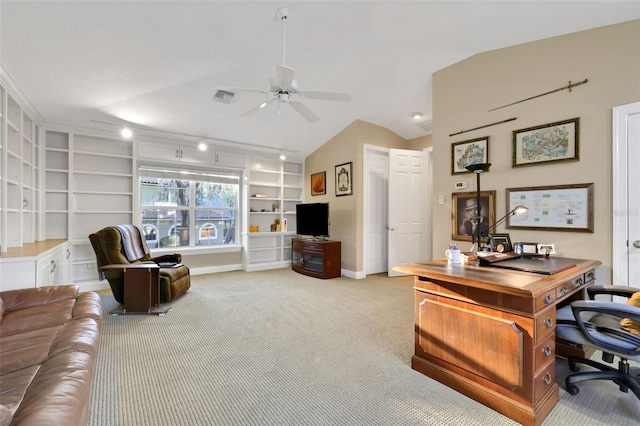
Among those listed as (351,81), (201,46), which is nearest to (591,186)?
(351,81)

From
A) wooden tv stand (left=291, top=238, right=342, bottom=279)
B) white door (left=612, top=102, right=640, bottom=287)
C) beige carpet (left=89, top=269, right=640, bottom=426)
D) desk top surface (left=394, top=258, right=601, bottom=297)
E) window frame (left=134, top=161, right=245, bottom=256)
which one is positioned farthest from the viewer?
wooden tv stand (left=291, top=238, right=342, bottom=279)

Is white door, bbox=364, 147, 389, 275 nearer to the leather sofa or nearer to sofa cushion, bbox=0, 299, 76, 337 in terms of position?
the leather sofa

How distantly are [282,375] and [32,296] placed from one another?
7.01ft

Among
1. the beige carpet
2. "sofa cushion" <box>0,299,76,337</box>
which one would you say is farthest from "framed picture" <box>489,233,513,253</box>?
"sofa cushion" <box>0,299,76,337</box>

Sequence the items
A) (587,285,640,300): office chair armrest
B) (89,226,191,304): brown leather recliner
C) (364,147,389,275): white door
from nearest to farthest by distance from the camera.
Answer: (587,285,640,300): office chair armrest
(89,226,191,304): brown leather recliner
(364,147,389,275): white door

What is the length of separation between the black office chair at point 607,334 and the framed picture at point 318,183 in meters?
4.39

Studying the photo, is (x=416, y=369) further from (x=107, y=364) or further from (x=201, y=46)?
(x=201, y=46)

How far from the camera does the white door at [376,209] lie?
5.34m

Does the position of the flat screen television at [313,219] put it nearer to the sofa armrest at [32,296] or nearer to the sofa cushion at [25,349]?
the sofa armrest at [32,296]

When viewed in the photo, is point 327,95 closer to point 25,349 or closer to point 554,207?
point 554,207

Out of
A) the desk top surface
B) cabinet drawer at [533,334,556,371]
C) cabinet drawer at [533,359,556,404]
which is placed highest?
the desk top surface

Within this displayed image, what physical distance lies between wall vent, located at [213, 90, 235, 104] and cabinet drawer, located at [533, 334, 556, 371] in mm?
4059

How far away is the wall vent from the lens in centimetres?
376

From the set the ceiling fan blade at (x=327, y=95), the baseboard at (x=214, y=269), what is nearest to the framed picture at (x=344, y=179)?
the ceiling fan blade at (x=327, y=95)
